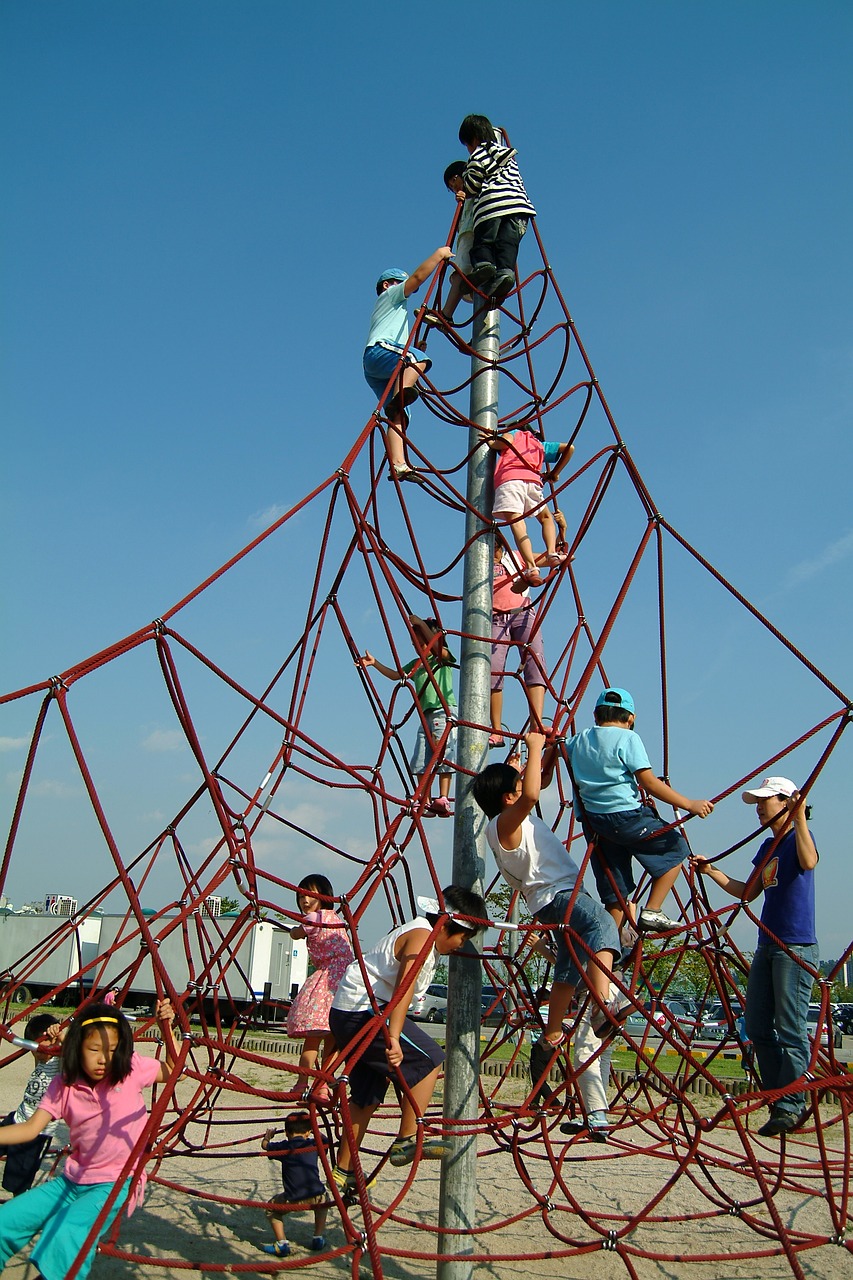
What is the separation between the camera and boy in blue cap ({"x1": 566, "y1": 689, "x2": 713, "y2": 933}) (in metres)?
3.80

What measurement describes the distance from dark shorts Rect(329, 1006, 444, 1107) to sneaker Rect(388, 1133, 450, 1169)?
20cm

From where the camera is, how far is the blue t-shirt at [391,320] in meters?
4.95

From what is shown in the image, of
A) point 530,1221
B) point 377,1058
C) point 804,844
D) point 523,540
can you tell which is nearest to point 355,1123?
point 377,1058

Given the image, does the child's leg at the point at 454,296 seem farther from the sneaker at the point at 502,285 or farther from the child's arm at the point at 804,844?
the child's arm at the point at 804,844

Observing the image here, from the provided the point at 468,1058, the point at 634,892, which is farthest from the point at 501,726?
the point at 468,1058

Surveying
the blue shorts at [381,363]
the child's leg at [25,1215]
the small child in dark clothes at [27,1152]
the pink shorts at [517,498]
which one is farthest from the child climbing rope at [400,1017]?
the blue shorts at [381,363]

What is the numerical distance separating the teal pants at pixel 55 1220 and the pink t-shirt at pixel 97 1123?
0.14 feet

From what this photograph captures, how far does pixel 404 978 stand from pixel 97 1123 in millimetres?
1065

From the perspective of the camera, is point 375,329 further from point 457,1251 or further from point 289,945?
point 289,945

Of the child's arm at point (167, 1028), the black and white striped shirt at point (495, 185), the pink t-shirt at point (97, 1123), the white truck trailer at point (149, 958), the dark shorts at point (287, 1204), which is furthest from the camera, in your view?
the white truck trailer at point (149, 958)

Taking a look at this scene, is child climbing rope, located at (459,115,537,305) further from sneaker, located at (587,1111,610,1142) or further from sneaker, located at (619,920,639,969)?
sneaker, located at (587,1111,610,1142)

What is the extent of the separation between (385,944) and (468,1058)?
20.4 inches

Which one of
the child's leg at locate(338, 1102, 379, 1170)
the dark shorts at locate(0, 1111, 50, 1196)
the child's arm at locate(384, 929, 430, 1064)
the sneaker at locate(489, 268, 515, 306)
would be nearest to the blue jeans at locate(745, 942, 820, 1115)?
the child's arm at locate(384, 929, 430, 1064)

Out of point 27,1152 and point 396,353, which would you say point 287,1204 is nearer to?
point 27,1152
